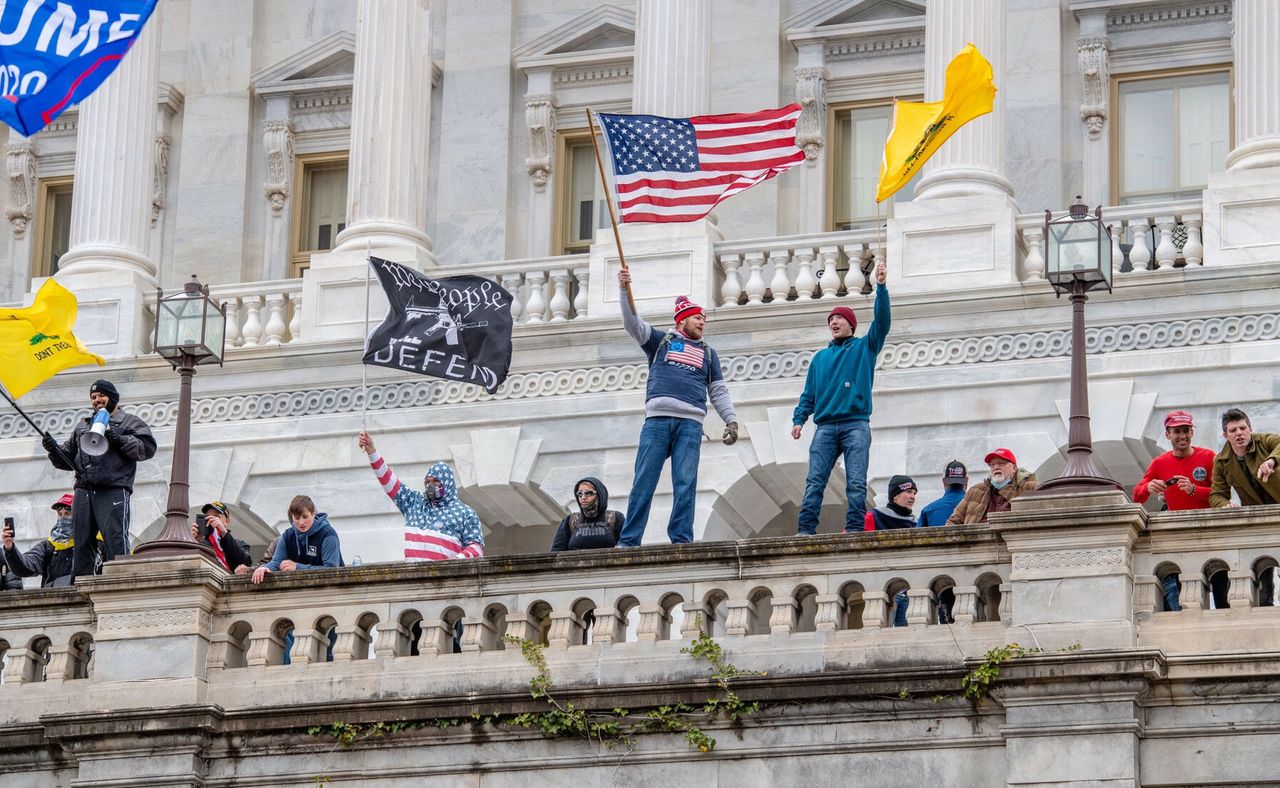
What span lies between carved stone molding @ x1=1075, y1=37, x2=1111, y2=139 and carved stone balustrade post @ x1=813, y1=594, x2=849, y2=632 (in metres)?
14.7

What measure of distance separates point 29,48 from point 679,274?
9.53 m

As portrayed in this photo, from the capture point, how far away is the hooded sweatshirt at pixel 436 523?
27375 millimetres

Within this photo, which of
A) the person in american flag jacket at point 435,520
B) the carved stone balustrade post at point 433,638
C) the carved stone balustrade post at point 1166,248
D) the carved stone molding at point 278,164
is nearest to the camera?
the carved stone balustrade post at point 433,638

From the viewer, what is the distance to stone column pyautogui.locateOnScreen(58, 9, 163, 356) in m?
37.6

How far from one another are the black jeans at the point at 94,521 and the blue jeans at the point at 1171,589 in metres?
9.06

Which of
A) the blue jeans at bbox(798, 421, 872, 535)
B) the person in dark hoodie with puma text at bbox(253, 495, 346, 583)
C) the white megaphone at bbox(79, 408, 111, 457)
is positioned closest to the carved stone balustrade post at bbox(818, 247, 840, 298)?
the blue jeans at bbox(798, 421, 872, 535)

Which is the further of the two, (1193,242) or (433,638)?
(1193,242)

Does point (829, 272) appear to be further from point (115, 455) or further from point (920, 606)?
point (920, 606)

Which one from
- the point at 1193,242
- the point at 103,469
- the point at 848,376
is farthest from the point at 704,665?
the point at 1193,242

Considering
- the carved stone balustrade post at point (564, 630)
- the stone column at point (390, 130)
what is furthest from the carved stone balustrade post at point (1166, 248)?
the carved stone balustrade post at point (564, 630)

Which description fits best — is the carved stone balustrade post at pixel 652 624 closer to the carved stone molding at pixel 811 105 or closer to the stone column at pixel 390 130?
the stone column at pixel 390 130

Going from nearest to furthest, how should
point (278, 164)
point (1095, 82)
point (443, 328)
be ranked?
1. point (443, 328)
2. point (1095, 82)
3. point (278, 164)

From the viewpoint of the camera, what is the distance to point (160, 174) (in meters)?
42.2

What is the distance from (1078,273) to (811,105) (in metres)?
14.8
